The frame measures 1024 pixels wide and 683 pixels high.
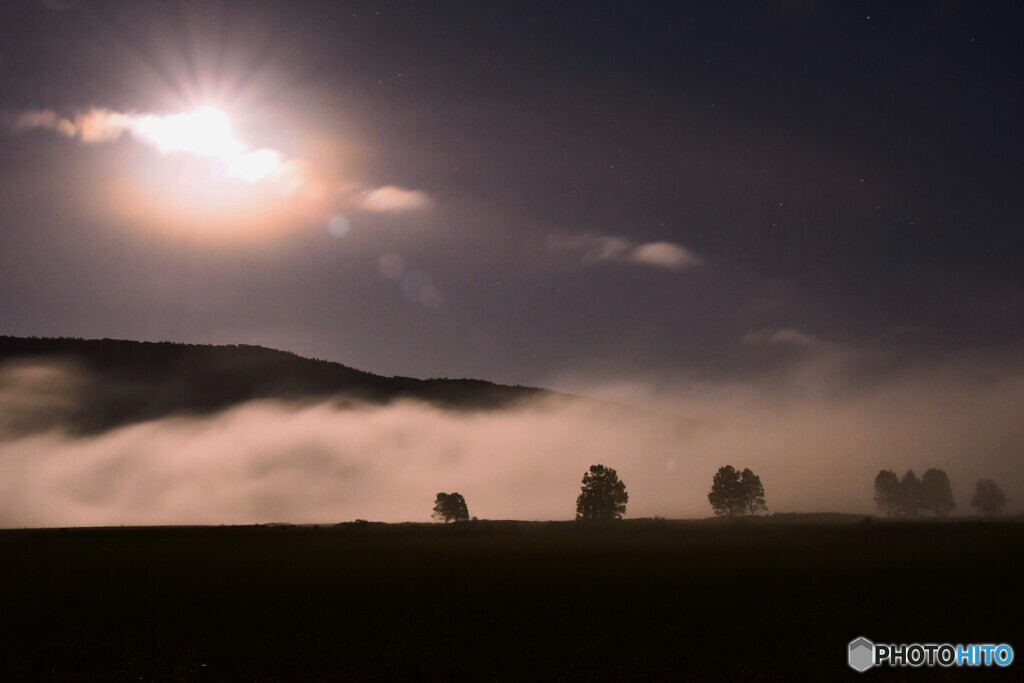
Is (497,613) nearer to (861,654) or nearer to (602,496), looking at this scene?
(861,654)

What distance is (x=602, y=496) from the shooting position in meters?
185

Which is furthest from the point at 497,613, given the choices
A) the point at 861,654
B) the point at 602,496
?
the point at 602,496

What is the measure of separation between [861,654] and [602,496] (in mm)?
155397

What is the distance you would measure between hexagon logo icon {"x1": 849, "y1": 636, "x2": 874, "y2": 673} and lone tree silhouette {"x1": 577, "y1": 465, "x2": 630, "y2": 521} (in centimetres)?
15157

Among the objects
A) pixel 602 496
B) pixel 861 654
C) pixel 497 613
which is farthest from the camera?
pixel 602 496

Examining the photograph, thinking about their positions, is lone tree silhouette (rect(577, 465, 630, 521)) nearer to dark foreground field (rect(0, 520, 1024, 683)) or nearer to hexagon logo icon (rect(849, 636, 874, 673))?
dark foreground field (rect(0, 520, 1024, 683))

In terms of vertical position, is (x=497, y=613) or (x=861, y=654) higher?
(x=861, y=654)

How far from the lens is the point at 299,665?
29.9 m

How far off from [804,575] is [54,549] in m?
80.9

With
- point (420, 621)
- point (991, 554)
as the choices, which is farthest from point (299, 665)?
point (991, 554)

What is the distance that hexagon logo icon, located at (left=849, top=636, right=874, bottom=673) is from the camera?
97.5ft

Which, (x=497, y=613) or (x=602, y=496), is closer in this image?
(x=497, y=613)

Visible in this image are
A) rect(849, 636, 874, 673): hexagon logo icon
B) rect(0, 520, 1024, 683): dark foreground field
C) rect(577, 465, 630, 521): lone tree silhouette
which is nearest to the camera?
rect(0, 520, 1024, 683): dark foreground field

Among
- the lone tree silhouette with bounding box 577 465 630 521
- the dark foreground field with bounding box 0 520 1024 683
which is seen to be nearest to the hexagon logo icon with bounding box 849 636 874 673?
the dark foreground field with bounding box 0 520 1024 683
